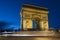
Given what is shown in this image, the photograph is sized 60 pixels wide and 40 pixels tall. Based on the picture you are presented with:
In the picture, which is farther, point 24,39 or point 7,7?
point 7,7

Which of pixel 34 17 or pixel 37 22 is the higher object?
pixel 34 17

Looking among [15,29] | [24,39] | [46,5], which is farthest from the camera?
[46,5]

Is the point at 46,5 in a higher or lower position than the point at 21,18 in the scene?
higher

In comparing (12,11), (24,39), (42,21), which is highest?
(12,11)

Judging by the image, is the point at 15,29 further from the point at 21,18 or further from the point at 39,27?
the point at 39,27

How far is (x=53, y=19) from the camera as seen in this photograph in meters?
3.30

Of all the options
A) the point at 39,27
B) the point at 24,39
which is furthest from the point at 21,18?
the point at 24,39

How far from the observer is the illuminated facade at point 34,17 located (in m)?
3.27

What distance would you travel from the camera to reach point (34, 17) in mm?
3324

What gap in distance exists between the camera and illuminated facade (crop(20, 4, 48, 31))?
3.27m

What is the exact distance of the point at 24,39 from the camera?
4.93 feet

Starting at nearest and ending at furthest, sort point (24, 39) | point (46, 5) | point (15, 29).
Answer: point (24, 39), point (15, 29), point (46, 5)

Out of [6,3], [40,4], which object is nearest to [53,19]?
[40,4]

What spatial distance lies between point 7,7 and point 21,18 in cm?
44
